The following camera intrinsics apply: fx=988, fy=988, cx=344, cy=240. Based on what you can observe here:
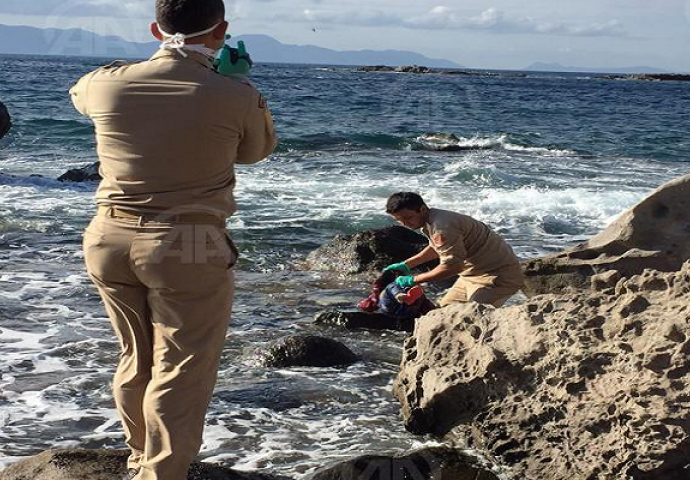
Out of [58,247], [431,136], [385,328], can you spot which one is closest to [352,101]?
[431,136]

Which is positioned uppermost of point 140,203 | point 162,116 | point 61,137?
point 162,116

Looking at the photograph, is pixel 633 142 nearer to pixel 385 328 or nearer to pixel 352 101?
pixel 352 101

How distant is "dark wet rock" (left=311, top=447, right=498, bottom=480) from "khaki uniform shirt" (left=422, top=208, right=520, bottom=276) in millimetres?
2057

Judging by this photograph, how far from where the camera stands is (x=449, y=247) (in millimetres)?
6832

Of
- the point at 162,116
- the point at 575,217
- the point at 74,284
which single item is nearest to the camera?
the point at 162,116

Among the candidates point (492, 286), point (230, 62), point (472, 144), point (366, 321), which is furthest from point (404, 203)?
point (472, 144)

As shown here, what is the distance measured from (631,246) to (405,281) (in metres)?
1.74

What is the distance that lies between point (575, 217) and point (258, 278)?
6531 mm

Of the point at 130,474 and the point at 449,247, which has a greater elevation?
the point at 449,247

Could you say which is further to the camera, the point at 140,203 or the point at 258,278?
the point at 258,278

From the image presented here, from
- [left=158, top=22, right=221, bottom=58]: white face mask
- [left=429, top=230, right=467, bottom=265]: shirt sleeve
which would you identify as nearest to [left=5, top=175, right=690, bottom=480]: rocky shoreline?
[left=429, top=230, right=467, bottom=265]: shirt sleeve

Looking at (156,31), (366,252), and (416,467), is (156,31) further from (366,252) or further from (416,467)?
(366,252)

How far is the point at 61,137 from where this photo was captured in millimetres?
25453

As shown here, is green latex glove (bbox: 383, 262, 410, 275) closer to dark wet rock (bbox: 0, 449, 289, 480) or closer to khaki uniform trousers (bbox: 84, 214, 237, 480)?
dark wet rock (bbox: 0, 449, 289, 480)
